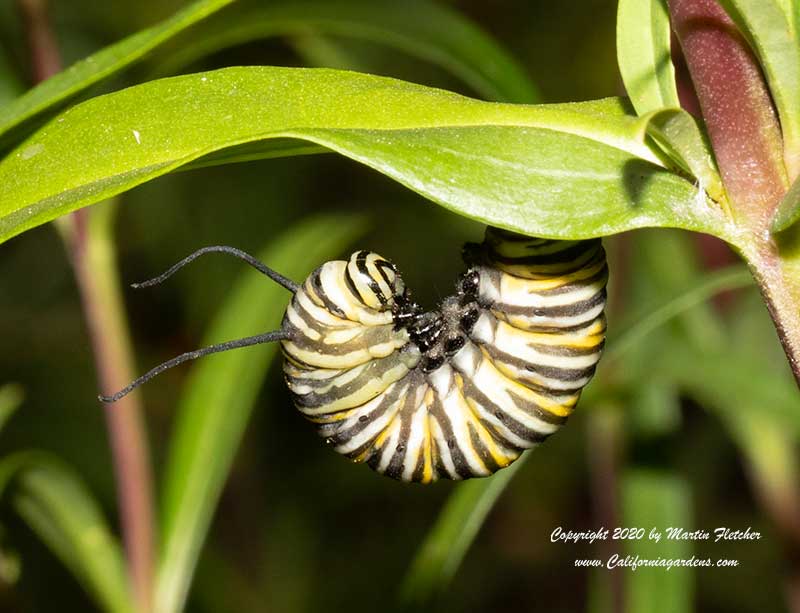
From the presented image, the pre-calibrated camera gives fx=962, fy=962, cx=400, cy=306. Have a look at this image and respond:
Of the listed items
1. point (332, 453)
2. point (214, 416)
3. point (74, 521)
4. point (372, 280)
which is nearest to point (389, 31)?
point (372, 280)

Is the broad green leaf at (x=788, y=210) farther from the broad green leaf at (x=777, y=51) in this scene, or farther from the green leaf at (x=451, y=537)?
the green leaf at (x=451, y=537)

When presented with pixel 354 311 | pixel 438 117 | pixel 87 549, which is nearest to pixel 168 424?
pixel 87 549

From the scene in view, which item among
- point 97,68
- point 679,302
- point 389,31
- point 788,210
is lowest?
point 788,210

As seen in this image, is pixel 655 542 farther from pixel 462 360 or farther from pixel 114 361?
pixel 114 361

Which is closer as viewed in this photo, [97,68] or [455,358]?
[97,68]

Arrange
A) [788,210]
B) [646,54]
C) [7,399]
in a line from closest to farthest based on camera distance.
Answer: [788,210] < [646,54] < [7,399]

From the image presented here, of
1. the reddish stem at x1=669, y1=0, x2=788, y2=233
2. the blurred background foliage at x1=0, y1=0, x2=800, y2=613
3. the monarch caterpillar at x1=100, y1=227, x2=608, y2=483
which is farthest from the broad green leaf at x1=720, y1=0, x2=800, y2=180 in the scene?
the blurred background foliage at x1=0, y1=0, x2=800, y2=613

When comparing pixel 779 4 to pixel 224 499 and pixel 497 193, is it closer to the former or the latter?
pixel 497 193
